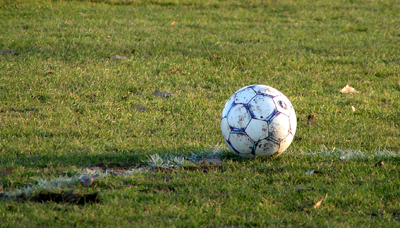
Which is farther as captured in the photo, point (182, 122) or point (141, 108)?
point (141, 108)

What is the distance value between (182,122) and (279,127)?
1.43 meters

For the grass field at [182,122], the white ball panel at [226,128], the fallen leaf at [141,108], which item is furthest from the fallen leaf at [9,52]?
the white ball panel at [226,128]

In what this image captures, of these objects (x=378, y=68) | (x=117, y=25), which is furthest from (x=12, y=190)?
(x=117, y=25)

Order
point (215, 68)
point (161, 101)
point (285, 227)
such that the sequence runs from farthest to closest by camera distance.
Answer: point (215, 68), point (161, 101), point (285, 227)

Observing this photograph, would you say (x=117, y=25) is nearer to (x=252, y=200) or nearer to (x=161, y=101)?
(x=161, y=101)

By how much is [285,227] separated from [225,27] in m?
7.72

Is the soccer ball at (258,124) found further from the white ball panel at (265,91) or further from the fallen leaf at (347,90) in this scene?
the fallen leaf at (347,90)

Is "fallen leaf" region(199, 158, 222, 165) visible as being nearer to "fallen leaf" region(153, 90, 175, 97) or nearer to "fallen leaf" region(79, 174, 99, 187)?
"fallen leaf" region(79, 174, 99, 187)

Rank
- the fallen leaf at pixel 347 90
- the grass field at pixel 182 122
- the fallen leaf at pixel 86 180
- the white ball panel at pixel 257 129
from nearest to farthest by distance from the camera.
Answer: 1. the grass field at pixel 182 122
2. the fallen leaf at pixel 86 180
3. the white ball panel at pixel 257 129
4. the fallen leaf at pixel 347 90

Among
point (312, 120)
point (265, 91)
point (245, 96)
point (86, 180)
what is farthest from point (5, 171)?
point (312, 120)

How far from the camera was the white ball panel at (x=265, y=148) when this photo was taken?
154 inches

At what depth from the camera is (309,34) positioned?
9.95m

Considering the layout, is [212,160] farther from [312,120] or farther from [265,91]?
[312,120]

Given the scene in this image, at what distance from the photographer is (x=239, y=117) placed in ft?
12.9
